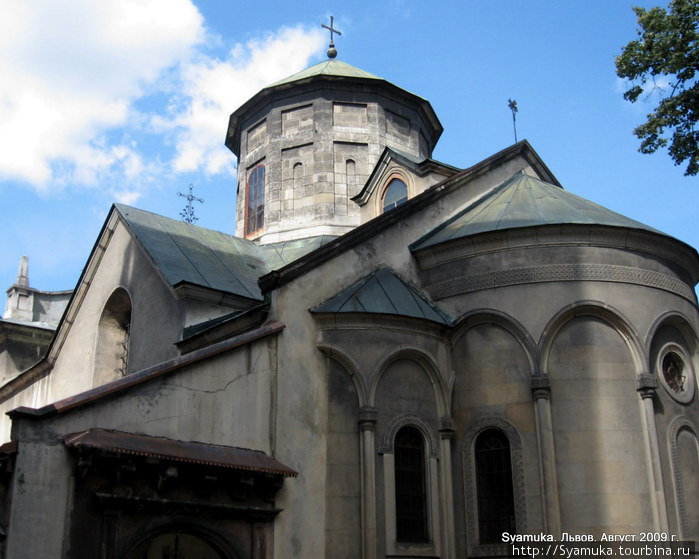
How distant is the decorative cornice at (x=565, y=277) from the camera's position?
14.8 meters

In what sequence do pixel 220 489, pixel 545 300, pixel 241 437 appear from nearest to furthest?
pixel 220 489 → pixel 241 437 → pixel 545 300

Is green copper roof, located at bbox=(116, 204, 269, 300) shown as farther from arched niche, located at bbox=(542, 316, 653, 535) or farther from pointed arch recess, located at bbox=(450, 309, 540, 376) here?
arched niche, located at bbox=(542, 316, 653, 535)

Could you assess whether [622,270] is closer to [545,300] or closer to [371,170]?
[545,300]

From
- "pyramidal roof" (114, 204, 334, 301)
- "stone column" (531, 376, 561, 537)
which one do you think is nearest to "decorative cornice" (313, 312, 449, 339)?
"stone column" (531, 376, 561, 537)

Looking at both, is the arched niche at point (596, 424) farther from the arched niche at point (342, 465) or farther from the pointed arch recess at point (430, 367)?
the arched niche at point (342, 465)

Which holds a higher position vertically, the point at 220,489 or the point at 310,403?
the point at 310,403

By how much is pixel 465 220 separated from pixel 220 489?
7.91 metres

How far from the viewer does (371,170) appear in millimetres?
22062

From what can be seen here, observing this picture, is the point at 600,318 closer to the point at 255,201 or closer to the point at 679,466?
the point at 679,466

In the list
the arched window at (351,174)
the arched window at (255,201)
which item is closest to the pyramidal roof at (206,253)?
the arched window at (255,201)

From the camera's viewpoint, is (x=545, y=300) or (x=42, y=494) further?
(x=545, y=300)

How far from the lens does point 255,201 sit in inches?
918

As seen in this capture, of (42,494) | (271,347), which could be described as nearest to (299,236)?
(271,347)

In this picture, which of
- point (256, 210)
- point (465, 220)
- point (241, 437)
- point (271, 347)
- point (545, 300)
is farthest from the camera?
point (256, 210)
